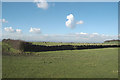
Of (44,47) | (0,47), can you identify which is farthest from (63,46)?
(0,47)

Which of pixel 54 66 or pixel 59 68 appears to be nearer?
pixel 59 68

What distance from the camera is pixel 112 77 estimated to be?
8.84 m

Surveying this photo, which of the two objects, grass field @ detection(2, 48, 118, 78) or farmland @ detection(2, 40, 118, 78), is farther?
farmland @ detection(2, 40, 118, 78)

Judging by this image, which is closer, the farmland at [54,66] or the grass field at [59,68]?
the grass field at [59,68]

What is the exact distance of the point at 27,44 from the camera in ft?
95.9

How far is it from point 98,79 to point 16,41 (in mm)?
22435

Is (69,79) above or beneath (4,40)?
beneath

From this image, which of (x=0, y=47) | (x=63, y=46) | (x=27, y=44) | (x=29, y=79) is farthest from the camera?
(x=63, y=46)

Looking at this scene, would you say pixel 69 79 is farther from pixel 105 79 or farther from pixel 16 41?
pixel 16 41

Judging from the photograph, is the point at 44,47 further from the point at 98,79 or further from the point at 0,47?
the point at 98,79

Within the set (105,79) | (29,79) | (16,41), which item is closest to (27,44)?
(16,41)

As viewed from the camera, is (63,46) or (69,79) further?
(63,46)

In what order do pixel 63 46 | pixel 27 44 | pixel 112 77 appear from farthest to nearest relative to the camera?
pixel 63 46 < pixel 27 44 < pixel 112 77

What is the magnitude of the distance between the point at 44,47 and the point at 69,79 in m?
24.8
